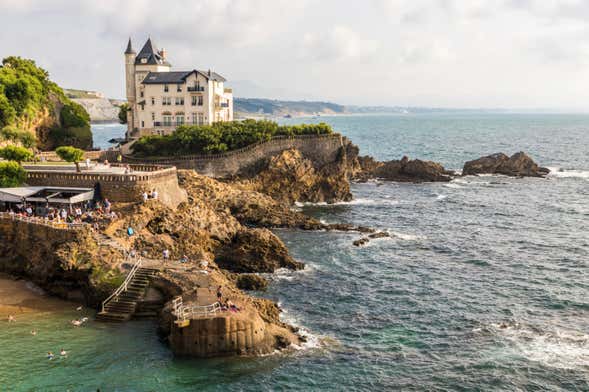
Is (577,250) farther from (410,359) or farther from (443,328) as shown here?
(410,359)

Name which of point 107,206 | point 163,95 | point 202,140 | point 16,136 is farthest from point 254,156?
point 107,206

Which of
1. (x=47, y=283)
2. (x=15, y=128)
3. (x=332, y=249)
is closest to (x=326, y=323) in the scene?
(x=332, y=249)

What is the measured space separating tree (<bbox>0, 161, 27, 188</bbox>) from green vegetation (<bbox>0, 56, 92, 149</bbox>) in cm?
2725

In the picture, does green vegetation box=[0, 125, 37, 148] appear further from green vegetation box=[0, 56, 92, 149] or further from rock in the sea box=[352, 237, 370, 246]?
rock in the sea box=[352, 237, 370, 246]

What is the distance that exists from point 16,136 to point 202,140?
27187mm

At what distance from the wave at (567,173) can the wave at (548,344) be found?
81.8 metres

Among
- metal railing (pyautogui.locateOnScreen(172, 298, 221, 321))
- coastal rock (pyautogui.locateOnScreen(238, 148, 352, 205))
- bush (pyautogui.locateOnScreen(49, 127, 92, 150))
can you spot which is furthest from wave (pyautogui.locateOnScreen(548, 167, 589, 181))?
metal railing (pyautogui.locateOnScreen(172, 298, 221, 321))

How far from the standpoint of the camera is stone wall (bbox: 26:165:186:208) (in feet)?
189

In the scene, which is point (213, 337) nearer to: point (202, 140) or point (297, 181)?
point (202, 140)

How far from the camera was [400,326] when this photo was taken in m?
42.9

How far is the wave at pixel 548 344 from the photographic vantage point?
36500 millimetres

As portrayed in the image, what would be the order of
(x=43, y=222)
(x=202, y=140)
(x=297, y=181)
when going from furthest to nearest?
1. (x=297, y=181)
2. (x=202, y=140)
3. (x=43, y=222)

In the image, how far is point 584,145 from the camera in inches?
7293

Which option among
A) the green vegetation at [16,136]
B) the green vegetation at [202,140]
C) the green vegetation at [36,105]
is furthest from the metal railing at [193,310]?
the green vegetation at [36,105]
